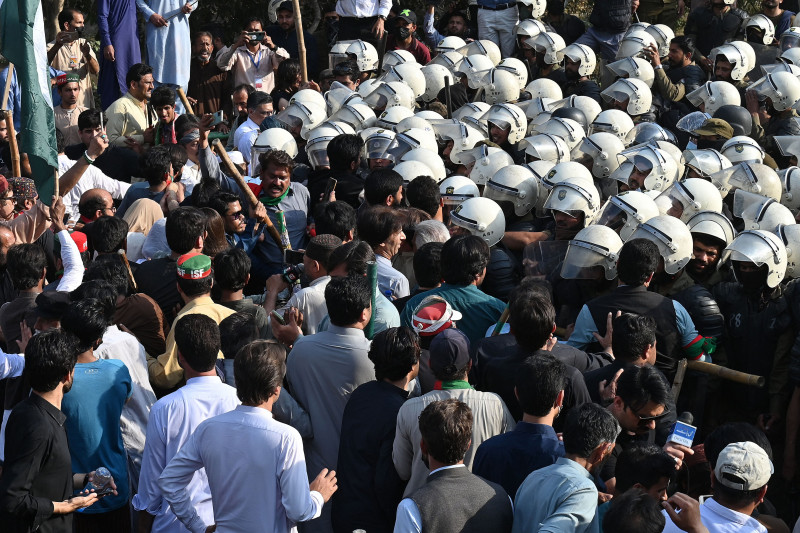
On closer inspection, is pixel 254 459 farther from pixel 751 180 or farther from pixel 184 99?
pixel 751 180

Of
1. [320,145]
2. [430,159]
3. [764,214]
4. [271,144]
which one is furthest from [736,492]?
[271,144]

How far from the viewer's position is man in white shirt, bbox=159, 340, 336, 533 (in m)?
5.10

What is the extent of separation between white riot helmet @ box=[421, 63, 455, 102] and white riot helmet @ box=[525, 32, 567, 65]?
5.63 ft

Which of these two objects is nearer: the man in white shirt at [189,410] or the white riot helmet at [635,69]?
the man in white shirt at [189,410]

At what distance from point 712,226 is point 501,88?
19.4 ft

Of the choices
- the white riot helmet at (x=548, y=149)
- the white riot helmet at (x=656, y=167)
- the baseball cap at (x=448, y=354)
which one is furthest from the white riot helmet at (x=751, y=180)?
the baseball cap at (x=448, y=354)

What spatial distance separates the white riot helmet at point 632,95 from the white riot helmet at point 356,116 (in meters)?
2.85

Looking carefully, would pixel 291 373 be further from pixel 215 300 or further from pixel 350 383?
pixel 215 300

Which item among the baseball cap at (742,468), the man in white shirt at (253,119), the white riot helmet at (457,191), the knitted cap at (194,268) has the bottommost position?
the man in white shirt at (253,119)

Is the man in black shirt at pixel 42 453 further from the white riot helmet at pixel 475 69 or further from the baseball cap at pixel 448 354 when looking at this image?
the white riot helmet at pixel 475 69

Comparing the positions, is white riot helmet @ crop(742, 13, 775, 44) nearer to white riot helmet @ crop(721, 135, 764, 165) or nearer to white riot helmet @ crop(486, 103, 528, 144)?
white riot helmet @ crop(486, 103, 528, 144)

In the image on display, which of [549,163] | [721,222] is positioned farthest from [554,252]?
[549,163]

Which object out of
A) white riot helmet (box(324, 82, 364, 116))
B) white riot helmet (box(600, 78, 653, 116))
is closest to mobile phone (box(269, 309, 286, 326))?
white riot helmet (box(324, 82, 364, 116))

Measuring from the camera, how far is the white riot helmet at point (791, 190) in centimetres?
1041
